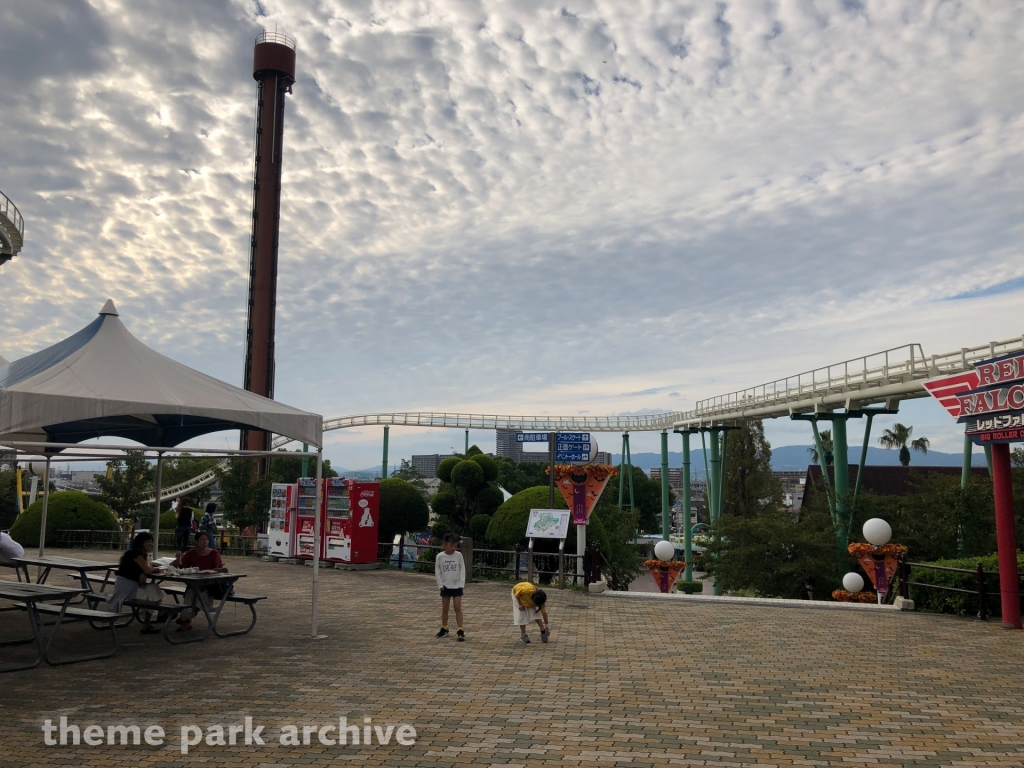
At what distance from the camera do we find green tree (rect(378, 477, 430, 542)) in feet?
81.6

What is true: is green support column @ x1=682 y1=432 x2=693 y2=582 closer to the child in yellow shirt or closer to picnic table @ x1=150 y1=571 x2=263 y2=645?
the child in yellow shirt

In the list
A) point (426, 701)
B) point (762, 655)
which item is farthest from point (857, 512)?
point (426, 701)

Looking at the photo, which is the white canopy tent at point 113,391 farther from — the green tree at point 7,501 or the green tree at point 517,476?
the green tree at point 517,476

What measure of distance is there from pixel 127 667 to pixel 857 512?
20948mm

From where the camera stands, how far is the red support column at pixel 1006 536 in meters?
10.8

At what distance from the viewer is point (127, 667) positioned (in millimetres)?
7602

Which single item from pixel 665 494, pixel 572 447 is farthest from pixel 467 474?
pixel 665 494

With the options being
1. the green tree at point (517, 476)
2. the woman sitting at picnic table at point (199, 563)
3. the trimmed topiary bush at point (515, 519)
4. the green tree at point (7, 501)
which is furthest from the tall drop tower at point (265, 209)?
the woman sitting at picnic table at point (199, 563)

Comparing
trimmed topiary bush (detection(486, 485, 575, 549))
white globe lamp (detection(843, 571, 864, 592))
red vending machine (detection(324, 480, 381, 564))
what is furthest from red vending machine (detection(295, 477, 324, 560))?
white globe lamp (detection(843, 571, 864, 592))

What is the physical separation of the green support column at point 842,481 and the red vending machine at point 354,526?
1422 cm

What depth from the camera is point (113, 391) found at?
26.3ft

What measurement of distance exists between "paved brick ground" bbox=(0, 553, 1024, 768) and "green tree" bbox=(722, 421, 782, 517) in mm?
26353

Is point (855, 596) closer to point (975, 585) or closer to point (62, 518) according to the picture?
point (975, 585)

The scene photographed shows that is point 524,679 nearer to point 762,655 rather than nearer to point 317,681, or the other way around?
point 317,681
